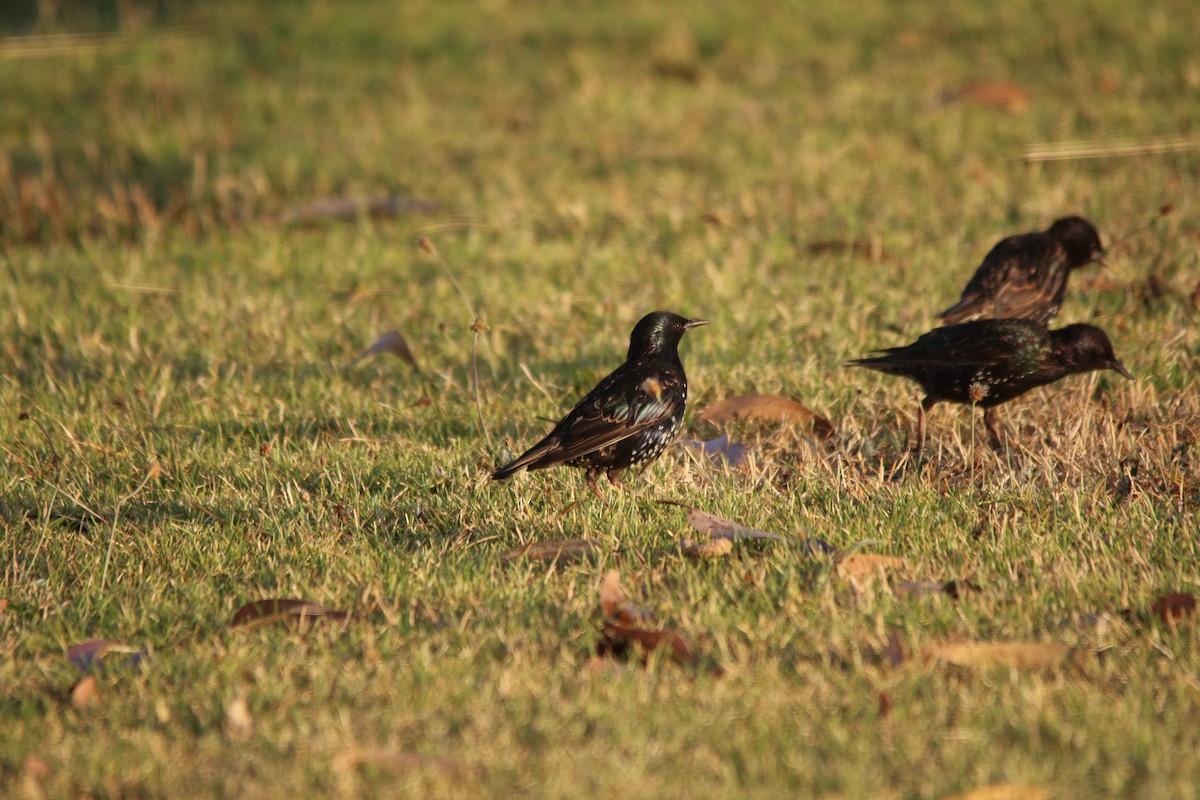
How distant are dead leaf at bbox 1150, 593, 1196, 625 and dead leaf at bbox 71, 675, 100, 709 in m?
2.93

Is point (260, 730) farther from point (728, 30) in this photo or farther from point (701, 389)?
point (728, 30)

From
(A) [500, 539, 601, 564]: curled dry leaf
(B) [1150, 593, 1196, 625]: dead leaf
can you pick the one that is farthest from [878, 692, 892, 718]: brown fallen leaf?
(A) [500, 539, 601, 564]: curled dry leaf

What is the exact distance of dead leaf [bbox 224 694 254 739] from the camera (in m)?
3.49

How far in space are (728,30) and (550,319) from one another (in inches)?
222

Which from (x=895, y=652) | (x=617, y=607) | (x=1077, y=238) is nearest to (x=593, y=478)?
(x=617, y=607)

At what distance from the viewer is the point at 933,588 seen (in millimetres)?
4258

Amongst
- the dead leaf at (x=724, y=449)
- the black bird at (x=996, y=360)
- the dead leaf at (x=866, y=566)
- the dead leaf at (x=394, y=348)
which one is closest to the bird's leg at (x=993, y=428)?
the black bird at (x=996, y=360)

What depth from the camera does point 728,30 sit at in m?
12.0

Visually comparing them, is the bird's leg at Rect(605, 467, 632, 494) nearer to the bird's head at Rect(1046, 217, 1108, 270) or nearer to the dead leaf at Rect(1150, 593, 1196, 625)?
the dead leaf at Rect(1150, 593, 1196, 625)

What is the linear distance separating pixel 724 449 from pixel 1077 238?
96.8 inches

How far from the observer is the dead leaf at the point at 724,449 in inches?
221

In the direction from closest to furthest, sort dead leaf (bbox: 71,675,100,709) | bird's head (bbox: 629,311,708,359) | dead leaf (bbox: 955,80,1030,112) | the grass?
the grass, dead leaf (bbox: 71,675,100,709), bird's head (bbox: 629,311,708,359), dead leaf (bbox: 955,80,1030,112)

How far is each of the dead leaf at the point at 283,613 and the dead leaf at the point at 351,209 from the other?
519 centimetres

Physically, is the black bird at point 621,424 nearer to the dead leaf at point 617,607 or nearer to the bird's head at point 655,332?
the bird's head at point 655,332
